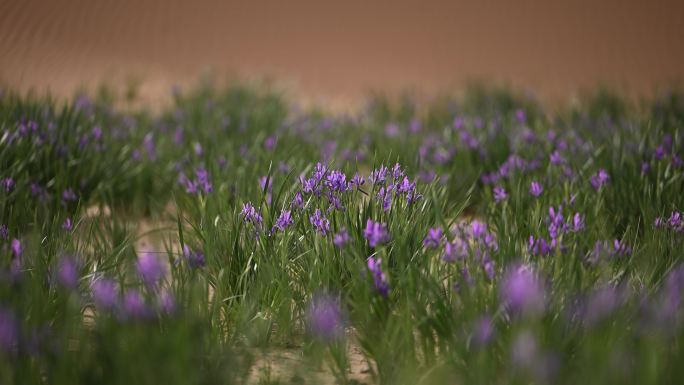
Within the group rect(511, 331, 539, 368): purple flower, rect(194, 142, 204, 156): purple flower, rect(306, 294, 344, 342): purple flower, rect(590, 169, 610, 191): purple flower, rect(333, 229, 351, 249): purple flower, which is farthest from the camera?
rect(194, 142, 204, 156): purple flower

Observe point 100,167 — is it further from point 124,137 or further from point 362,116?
point 362,116

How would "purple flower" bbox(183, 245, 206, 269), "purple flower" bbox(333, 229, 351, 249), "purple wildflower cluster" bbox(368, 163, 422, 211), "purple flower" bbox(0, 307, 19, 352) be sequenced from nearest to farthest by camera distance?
"purple flower" bbox(0, 307, 19, 352) → "purple flower" bbox(333, 229, 351, 249) → "purple flower" bbox(183, 245, 206, 269) → "purple wildflower cluster" bbox(368, 163, 422, 211)

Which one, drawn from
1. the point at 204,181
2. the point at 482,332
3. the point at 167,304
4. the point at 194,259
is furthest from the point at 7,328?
the point at 204,181

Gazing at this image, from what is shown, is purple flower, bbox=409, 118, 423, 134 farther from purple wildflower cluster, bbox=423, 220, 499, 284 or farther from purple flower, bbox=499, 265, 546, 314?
purple flower, bbox=499, 265, 546, 314

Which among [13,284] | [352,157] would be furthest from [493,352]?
[352,157]

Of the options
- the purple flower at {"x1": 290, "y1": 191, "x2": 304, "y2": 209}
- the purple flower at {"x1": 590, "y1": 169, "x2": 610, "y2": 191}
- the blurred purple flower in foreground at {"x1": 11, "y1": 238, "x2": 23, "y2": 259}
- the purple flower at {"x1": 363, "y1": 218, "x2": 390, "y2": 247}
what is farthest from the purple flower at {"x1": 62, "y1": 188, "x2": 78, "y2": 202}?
the purple flower at {"x1": 590, "y1": 169, "x2": 610, "y2": 191}

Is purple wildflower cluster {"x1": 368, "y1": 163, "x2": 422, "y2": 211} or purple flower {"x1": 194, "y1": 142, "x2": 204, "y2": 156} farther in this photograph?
purple flower {"x1": 194, "y1": 142, "x2": 204, "y2": 156}

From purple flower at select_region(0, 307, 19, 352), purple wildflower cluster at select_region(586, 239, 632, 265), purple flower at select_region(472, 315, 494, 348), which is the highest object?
purple flower at select_region(0, 307, 19, 352)
